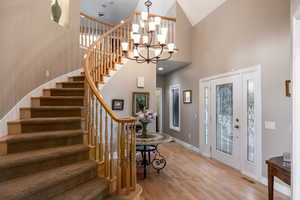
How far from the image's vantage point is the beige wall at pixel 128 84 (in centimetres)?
484

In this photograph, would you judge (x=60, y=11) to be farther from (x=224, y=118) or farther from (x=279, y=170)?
(x=279, y=170)

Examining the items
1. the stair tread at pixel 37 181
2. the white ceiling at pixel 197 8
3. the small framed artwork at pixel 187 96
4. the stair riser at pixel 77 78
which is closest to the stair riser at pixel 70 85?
the stair riser at pixel 77 78

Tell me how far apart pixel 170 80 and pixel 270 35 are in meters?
4.48

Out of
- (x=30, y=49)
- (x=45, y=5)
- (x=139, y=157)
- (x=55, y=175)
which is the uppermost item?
(x=45, y=5)

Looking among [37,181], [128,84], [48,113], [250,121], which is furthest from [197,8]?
[37,181]

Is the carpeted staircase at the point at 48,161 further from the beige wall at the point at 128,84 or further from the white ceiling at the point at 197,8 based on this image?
the white ceiling at the point at 197,8

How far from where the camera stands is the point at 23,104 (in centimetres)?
298

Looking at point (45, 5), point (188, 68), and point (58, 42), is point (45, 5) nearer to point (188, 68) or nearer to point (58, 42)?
point (58, 42)

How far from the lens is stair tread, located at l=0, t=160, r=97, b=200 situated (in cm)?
155

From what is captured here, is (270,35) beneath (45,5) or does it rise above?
beneath

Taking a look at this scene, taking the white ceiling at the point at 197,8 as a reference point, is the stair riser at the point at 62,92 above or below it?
below

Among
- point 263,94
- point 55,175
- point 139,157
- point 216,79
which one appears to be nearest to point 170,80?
point 216,79

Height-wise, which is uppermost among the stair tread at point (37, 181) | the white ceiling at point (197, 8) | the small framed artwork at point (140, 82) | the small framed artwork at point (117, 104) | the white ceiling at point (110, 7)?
the white ceiling at point (110, 7)

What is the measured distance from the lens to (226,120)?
14.3ft
